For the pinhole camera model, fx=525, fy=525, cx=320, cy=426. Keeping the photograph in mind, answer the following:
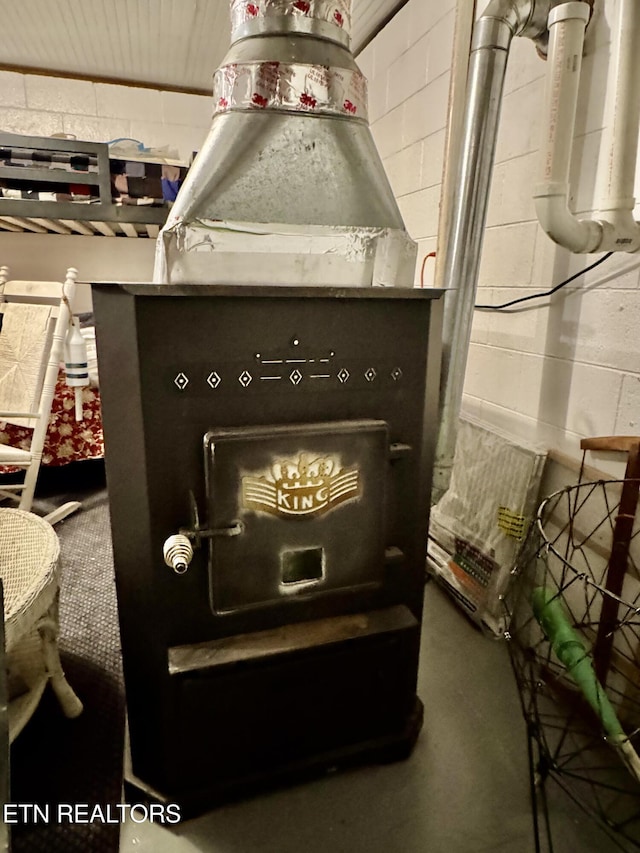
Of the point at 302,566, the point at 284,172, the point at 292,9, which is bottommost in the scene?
the point at 302,566

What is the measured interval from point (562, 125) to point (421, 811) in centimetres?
143

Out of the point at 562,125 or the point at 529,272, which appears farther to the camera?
the point at 529,272

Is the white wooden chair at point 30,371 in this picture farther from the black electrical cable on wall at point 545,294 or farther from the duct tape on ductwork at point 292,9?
the black electrical cable on wall at point 545,294

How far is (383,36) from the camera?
222 centimetres

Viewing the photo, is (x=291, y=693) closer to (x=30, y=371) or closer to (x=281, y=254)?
(x=281, y=254)

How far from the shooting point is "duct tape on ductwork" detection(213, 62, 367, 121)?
0.97 m

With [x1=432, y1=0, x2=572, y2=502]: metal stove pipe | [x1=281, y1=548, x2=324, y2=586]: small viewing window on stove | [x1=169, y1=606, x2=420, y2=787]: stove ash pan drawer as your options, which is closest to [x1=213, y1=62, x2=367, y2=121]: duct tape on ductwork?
[x1=432, y1=0, x2=572, y2=502]: metal stove pipe

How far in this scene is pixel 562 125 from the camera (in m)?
1.07

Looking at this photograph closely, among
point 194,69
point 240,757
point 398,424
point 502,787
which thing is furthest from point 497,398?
point 194,69

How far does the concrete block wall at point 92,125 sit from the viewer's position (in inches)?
119

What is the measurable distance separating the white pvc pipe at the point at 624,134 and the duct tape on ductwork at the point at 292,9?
0.55 meters

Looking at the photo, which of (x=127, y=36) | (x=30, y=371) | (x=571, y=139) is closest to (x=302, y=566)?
(x=571, y=139)

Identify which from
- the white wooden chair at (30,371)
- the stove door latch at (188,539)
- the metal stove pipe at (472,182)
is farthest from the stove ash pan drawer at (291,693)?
the white wooden chair at (30,371)

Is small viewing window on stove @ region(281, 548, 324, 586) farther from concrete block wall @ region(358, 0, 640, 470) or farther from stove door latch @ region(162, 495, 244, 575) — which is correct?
concrete block wall @ region(358, 0, 640, 470)
